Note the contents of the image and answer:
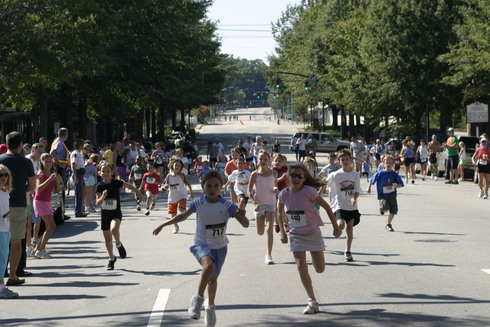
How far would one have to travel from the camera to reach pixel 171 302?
948 centimetres

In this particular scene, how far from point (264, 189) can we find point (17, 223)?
12.8 feet

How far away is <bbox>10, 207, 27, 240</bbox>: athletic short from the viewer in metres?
10.9

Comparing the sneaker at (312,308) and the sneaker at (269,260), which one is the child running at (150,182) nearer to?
the sneaker at (269,260)

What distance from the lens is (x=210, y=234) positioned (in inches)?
332

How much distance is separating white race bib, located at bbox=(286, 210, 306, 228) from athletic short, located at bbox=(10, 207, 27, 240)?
12.1 feet

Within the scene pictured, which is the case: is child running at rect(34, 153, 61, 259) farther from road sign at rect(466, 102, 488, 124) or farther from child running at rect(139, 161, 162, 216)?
road sign at rect(466, 102, 488, 124)

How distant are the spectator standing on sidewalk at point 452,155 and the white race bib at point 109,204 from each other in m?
20.5

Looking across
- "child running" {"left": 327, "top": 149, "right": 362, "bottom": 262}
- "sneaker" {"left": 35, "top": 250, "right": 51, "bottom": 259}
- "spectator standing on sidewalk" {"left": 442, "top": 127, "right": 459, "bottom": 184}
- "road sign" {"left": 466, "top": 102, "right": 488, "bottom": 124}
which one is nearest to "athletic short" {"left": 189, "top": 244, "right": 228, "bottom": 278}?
"child running" {"left": 327, "top": 149, "right": 362, "bottom": 262}

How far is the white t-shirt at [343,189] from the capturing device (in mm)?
12891

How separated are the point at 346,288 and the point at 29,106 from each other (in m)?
31.9

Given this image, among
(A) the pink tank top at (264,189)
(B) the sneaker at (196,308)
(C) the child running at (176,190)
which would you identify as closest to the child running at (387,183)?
(A) the pink tank top at (264,189)

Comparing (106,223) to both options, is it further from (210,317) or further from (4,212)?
(210,317)

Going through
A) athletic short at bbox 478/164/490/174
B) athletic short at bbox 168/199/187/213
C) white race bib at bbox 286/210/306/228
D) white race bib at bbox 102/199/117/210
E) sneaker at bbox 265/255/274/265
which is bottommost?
sneaker at bbox 265/255/274/265

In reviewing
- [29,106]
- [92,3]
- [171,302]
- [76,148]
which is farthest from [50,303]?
[29,106]
